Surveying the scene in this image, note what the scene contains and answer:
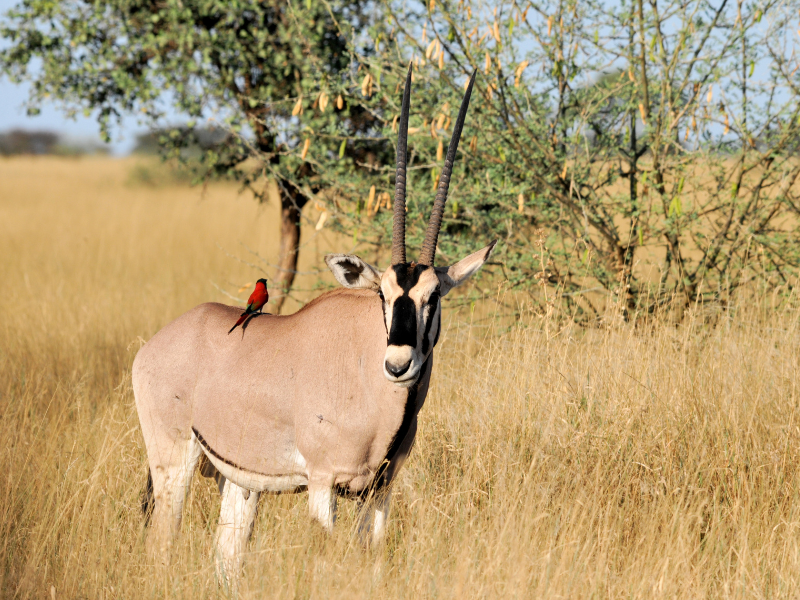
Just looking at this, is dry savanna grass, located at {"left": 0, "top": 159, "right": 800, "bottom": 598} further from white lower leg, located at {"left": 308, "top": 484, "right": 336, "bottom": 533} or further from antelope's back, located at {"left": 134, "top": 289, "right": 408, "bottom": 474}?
antelope's back, located at {"left": 134, "top": 289, "right": 408, "bottom": 474}

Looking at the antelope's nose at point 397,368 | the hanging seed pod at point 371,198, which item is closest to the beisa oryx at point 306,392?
the antelope's nose at point 397,368

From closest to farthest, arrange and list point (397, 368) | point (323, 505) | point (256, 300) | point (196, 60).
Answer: point (397, 368)
point (323, 505)
point (256, 300)
point (196, 60)

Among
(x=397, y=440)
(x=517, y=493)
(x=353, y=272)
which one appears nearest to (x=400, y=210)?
(x=353, y=272)

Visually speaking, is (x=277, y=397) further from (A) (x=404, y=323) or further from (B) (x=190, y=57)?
(B) (x=190, y=57)

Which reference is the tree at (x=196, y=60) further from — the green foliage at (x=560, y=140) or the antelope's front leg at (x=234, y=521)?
the antelope's front leg at (x=234, y=521)

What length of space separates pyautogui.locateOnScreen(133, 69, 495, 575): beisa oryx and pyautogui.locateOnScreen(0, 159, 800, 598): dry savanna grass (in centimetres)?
20

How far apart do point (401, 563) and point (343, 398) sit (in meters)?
0.78

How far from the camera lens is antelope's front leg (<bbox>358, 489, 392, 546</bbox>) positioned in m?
3.08

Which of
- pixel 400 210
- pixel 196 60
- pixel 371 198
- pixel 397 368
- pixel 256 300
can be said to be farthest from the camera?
pixel 196 60

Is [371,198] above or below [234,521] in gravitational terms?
above

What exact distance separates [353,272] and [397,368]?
0.70 metres

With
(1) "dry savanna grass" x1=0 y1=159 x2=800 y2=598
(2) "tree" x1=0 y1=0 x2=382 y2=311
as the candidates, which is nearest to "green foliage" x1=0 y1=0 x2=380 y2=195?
(2) "tree" x1=0 y1=0 x2=382 y2=311

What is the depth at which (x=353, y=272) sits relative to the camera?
3250 millimetres

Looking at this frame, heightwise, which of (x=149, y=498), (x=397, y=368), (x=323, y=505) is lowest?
(x=149, y=498)
